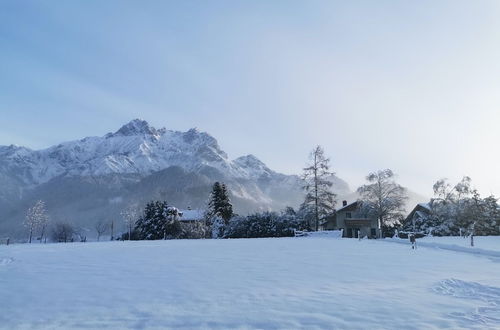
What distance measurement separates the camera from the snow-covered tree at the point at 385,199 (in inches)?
2168

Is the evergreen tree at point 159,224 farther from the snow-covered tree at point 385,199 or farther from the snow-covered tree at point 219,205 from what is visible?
the snow-covered tree at point 385,199

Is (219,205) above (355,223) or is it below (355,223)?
above

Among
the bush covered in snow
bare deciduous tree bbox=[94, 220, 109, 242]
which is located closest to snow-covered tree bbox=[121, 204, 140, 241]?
bare deciduous tree bbox=[94, 220, 109, 242]

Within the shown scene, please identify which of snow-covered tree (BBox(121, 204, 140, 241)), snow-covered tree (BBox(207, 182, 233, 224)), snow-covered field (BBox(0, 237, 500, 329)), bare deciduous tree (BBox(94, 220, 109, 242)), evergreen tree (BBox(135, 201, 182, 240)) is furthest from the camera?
bare deciduous tree (BBox(94, 220, 109, 242))

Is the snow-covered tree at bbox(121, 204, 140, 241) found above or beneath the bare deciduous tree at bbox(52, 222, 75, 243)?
above

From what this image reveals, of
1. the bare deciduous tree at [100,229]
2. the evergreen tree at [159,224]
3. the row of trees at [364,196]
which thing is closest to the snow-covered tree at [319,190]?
the row of trees at [364,196]

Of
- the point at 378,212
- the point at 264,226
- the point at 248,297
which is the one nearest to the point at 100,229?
the point at 264,226

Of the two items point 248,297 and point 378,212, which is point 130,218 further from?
point 248,297

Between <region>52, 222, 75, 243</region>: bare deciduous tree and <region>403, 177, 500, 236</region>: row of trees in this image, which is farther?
<region>52, 222, 75, 243</region>: bare deciduous tree

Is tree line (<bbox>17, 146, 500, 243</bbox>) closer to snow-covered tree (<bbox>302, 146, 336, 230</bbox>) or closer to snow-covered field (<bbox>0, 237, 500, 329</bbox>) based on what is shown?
snow-covered tree (<bbox>302, 146, 336, 230</bbox>)

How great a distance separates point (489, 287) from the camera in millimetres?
9000

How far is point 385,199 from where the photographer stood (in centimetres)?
5509

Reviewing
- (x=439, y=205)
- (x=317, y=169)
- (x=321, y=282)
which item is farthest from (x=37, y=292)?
(x=439, y=205)

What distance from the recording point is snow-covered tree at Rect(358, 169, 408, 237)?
181 ft
